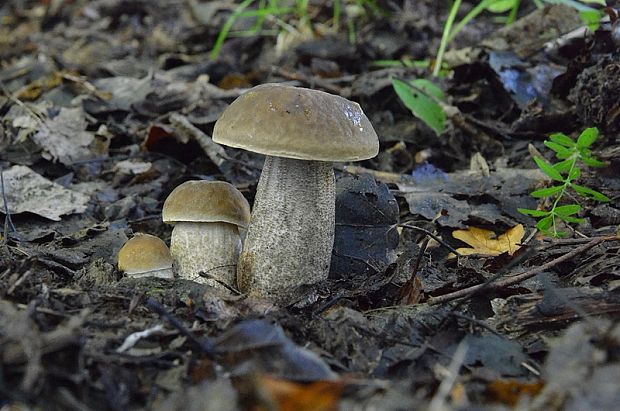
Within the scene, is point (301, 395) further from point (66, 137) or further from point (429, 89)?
point (66, 137)

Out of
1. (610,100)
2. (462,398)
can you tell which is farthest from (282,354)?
(610,100)

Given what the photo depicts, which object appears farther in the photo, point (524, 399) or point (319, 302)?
point (319, 302)

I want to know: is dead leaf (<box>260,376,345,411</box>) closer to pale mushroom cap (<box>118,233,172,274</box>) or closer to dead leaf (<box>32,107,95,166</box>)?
pale mushroom cap (<box>118,233,172,274</box>)

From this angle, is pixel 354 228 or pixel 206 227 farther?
pixel 354 228

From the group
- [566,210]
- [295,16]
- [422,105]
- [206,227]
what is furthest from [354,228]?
[295,16]

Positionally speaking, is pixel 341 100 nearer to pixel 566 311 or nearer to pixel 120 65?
pixel 566 311
